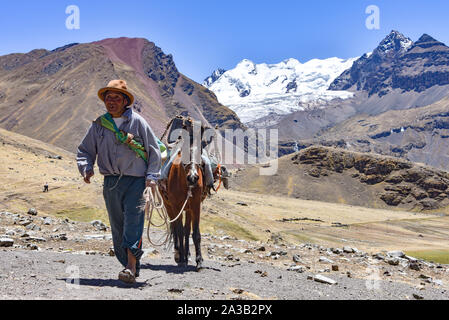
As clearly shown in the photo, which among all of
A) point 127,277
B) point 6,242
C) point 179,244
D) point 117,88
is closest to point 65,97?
point 6,242

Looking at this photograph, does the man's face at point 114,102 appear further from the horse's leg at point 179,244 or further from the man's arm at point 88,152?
the horse's leg at point 179,244

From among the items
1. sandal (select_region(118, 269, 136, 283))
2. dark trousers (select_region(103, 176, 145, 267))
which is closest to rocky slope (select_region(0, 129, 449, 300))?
sandal (select_region(118, 269, 136, 283))

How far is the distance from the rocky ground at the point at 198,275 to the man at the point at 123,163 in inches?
35.9

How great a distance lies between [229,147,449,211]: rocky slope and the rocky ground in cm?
9678

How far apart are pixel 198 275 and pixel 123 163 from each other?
326cm

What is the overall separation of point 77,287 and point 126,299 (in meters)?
1.25

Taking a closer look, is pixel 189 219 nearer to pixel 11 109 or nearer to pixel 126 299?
pixel 126 299

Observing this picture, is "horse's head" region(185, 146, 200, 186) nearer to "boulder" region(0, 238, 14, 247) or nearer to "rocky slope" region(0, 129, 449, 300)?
"rocky slope" region(0, 129, 449, 300)

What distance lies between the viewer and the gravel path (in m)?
5.95

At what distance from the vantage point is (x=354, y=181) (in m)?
119

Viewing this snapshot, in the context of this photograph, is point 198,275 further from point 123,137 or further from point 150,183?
point 123,137

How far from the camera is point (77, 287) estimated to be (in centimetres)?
629

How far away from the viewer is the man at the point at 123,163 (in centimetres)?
725

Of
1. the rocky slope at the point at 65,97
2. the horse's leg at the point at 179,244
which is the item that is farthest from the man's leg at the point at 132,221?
the rocky slope at the point at 65,97
